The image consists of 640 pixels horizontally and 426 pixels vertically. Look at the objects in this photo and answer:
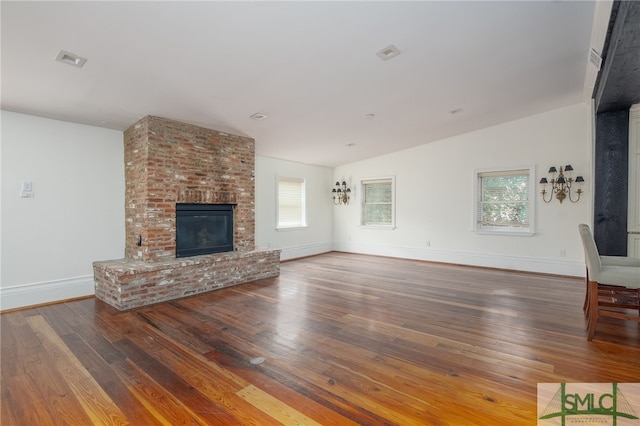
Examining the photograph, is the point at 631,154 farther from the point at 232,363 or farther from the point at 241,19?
the point at 232,363

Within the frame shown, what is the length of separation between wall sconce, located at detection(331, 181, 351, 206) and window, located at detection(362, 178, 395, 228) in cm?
45

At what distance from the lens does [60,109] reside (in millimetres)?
3734

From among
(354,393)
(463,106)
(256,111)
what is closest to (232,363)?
(354,393)

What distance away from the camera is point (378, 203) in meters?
7.81

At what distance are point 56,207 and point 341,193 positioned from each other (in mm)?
5860

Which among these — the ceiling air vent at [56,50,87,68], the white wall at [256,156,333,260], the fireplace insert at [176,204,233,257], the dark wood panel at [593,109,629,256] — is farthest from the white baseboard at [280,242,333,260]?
the dark wood panel at [593,109,629,256]

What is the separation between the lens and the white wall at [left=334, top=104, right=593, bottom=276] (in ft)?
17.4

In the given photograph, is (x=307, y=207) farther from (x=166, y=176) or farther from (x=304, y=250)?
(x=166, y=176)

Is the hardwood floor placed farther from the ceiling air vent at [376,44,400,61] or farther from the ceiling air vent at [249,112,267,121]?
the ceiling air vent at [376,44,400,61]

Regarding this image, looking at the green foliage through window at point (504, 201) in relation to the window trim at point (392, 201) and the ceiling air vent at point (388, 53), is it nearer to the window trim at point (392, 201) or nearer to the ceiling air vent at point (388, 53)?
the window trim at point (392, 201)

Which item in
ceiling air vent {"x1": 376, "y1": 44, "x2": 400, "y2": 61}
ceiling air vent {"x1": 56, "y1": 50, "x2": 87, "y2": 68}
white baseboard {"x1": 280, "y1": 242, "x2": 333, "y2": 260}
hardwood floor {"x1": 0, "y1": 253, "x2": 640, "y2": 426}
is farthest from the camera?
white baseboard {"x1": 280, "y1": 242, "x2": 333, "y2": 260}

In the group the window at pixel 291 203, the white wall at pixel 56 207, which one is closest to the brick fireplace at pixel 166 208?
the white wall at pixel 56 207

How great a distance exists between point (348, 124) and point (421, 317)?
10.4ft

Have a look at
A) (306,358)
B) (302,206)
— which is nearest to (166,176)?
(306,358)
